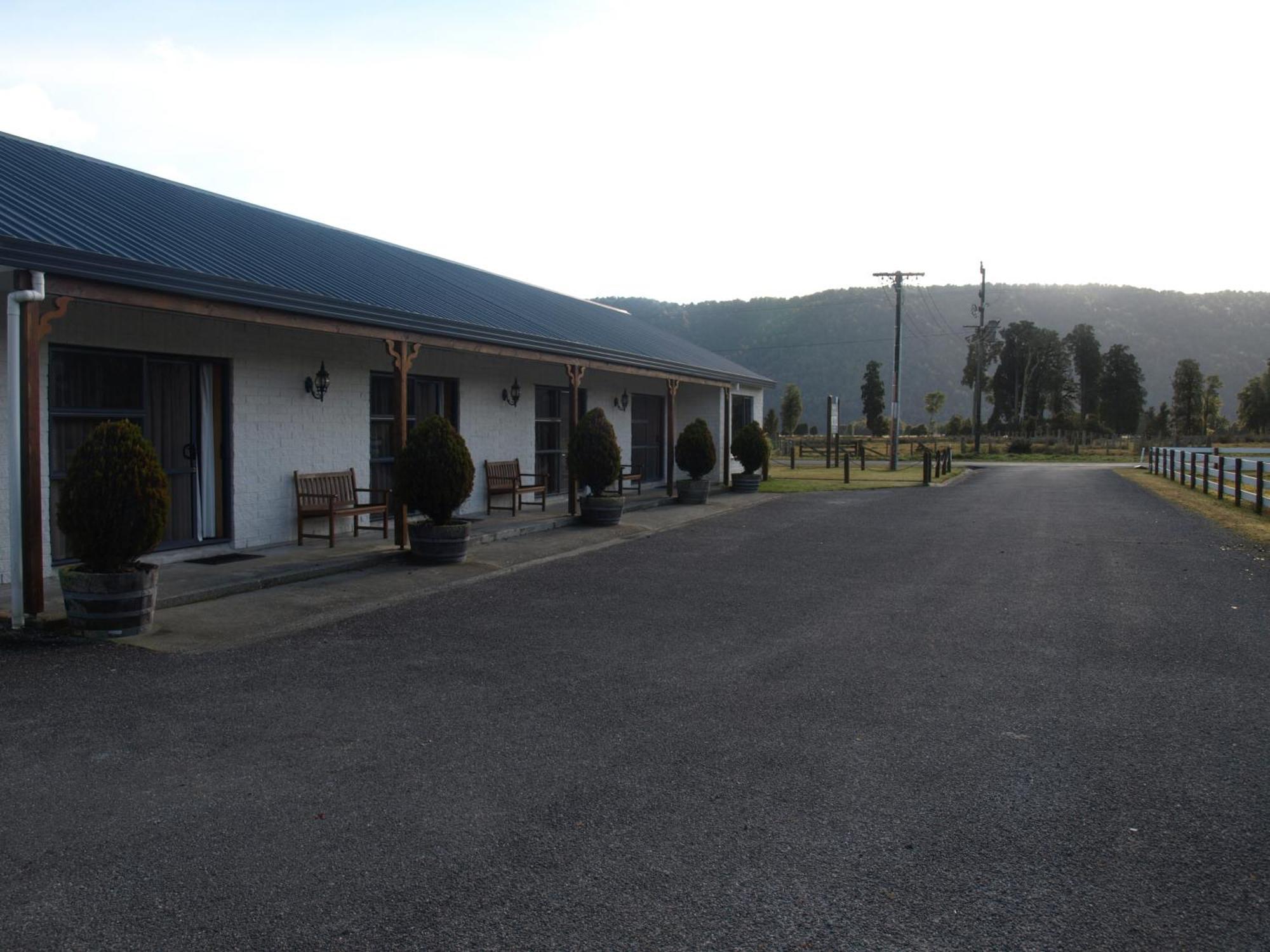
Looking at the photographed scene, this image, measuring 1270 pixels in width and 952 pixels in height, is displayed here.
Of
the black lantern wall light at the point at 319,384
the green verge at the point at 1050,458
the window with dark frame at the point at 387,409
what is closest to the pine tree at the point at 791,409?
the green verge at the point at 1050,458

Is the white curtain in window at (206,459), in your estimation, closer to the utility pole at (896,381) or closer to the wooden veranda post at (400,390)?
the wooden veranda post at (400,390)

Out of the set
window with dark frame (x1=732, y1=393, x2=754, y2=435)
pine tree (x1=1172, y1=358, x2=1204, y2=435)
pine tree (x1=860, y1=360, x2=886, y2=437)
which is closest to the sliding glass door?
window with dark frame (x1=732, y1=393, x2=754, y2=435)

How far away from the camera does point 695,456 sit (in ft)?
59.2

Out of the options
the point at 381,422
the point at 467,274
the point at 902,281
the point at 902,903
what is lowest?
the point at 902,903

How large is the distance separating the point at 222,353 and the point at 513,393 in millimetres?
6001

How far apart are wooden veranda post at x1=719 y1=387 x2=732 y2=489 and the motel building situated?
22.7ft

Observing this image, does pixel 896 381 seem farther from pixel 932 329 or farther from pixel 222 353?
pixel 932 329

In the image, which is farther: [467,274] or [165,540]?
[467,274]

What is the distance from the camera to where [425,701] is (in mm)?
5211

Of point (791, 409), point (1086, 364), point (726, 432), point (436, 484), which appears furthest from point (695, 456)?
point (1086, 364)

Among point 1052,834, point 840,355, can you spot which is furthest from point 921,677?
point 840,355

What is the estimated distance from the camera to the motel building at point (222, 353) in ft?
22.8

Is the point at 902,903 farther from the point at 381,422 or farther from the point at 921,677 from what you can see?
the point at 381,422

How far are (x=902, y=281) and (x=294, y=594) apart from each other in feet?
109
